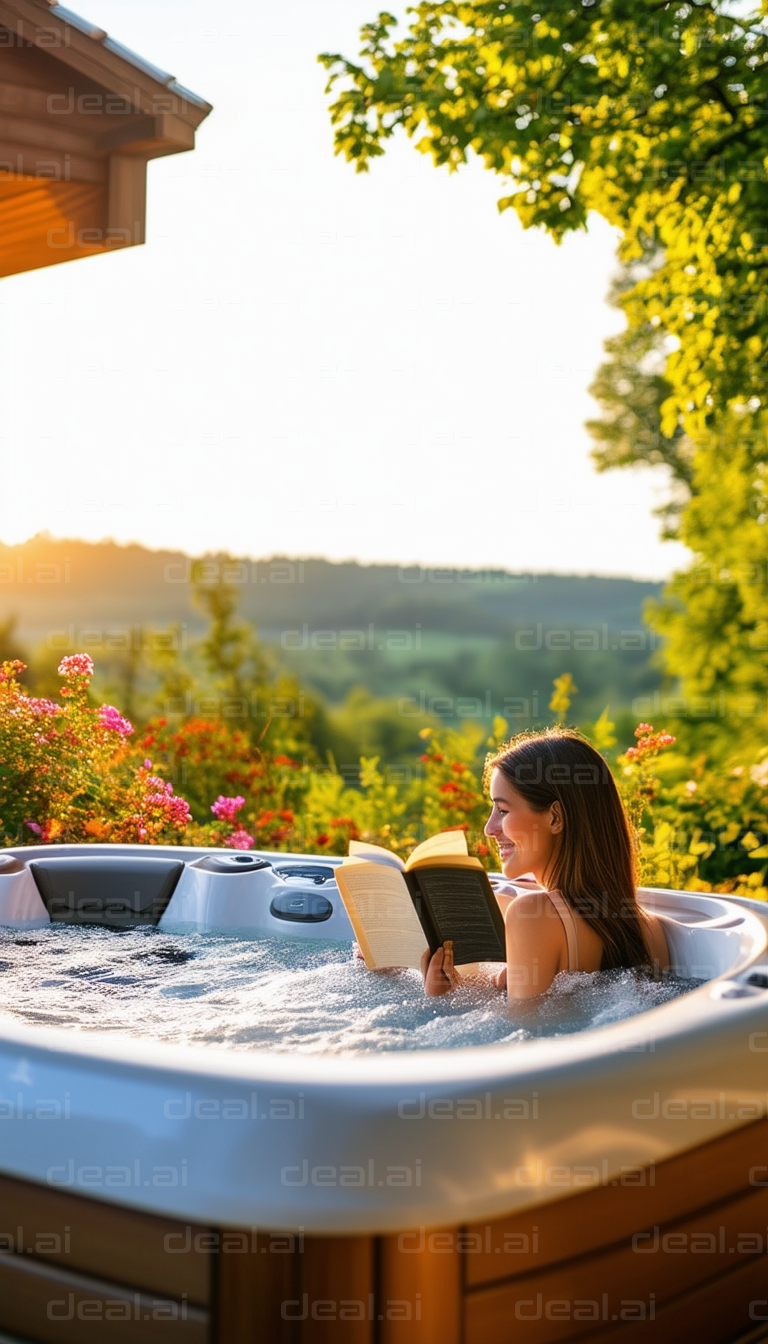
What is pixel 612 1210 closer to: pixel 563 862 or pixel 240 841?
pixel 563 862

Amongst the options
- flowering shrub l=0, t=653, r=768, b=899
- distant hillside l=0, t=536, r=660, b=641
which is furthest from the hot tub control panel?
distant hillside l=0, t=536, r=660, b=641

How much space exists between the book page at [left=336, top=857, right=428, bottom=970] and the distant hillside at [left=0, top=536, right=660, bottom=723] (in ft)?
5.86

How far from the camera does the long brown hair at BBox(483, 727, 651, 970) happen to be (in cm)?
208

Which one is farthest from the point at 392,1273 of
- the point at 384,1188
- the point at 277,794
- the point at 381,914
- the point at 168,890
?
the point at 277,794

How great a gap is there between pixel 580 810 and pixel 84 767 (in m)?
2.40

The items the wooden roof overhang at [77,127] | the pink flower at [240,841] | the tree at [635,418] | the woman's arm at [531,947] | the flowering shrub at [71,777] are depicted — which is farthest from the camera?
the tree at [635,418]

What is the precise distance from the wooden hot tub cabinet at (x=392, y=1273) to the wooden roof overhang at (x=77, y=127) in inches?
127

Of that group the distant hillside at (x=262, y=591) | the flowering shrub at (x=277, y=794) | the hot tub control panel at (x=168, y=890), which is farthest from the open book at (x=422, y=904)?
the distant hillside at (x=262, y=591)

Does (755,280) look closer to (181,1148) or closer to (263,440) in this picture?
(263,440)

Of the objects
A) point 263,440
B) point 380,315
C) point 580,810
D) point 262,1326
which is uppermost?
point 380,315

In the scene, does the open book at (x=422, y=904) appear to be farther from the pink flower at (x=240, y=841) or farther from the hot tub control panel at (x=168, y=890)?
the pink flower at (x=240, y=841)

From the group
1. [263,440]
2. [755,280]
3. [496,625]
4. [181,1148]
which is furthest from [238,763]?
[496,625]

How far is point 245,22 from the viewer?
4.36m

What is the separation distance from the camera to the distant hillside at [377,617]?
5766mm
